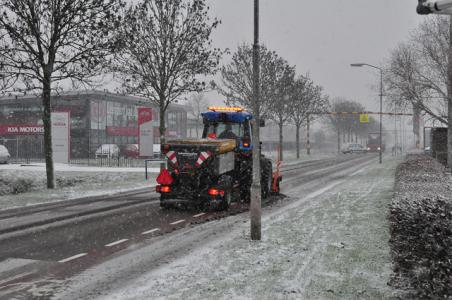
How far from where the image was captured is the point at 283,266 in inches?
254

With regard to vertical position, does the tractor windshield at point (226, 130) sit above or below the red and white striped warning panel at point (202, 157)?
above

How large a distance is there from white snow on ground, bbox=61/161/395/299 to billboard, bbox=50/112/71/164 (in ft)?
71.9

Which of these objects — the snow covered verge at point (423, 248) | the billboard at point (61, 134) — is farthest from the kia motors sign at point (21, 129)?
the snow covered verge at point (423, 248)

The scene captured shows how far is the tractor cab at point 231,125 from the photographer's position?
1361cm

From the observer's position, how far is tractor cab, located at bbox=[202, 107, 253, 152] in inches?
536

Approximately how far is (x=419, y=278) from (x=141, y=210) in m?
8.99

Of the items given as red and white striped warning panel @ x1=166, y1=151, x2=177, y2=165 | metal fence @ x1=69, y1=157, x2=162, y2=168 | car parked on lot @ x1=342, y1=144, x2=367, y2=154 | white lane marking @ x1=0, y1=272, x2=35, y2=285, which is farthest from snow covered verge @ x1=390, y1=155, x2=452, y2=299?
car parked on lot @ x1=342, y1=144, x2=367, y2=154

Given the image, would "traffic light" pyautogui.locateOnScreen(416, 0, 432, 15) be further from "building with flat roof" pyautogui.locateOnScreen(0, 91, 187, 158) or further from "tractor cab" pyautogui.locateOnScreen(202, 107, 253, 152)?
"building with flat roof" pyautogui.locateOnScreen(0, 91, 187, 158)

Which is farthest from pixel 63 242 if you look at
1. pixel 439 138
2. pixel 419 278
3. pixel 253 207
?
pixel 439 138

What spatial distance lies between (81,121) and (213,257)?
173ft

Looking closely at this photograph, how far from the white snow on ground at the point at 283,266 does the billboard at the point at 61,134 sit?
21924mm

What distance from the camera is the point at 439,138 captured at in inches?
1366

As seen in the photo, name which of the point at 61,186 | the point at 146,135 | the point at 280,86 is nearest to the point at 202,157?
the point at 61,186

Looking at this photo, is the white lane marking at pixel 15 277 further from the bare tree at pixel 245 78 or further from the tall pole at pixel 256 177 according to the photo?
the bare tree at pixel 245 78
